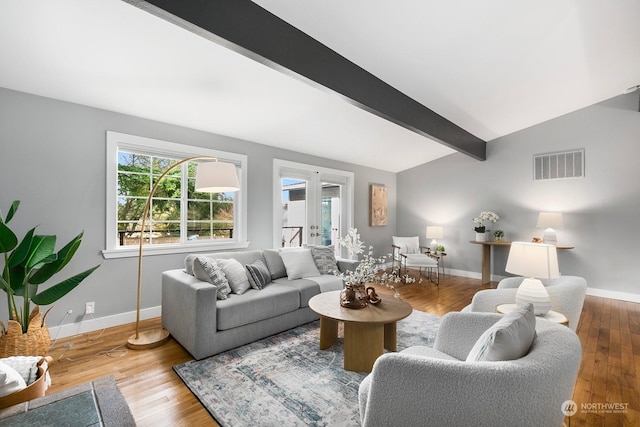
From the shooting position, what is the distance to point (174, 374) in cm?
230

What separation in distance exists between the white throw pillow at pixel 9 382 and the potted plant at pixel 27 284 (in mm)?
1067

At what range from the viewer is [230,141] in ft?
13.6

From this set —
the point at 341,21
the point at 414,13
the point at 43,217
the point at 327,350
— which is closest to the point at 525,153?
the point at 414,13

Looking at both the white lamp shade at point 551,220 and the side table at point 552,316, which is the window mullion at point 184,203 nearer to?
the side table at point 552,316

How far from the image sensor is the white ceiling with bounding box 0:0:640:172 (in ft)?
6.96

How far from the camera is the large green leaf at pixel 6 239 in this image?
208cm

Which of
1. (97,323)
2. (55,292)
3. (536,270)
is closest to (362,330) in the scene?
(536,270)

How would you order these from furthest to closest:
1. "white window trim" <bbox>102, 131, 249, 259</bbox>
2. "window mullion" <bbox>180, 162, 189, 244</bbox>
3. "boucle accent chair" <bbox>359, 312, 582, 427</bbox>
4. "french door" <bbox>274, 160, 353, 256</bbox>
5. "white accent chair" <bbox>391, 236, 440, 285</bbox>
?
"white accent chair" <bbox>391, 236, 440, 285</bbox> → "french door" <bbox>274, 160, 353, 256</bbox> → "window mullion" <bbox>180, 162, 189, 244</bbox> → "white window trim" <bbox>102, 131, 249, 259</bbox> → "boucle accent chair" <bbox>359, 312, 582, 427</bbox>

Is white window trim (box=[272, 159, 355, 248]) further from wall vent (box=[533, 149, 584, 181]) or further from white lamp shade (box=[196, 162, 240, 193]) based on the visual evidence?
wall vent (box=[533, 149, 584, 181])

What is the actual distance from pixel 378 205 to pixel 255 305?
14.6 feet

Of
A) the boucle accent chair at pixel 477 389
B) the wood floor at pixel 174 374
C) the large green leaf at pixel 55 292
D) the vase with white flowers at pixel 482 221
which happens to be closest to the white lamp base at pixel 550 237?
the vase with white flowers at pixel 482 221

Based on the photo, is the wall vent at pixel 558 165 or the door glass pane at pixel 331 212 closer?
the wall vent at pixel 558 165

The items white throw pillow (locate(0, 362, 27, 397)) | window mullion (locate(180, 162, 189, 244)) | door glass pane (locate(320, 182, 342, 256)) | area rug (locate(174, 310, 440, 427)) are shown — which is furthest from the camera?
door glass pane (locate(320, 182, 342, 256))

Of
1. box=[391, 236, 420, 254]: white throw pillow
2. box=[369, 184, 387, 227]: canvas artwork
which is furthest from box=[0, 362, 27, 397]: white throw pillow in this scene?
box=[369, 184, 387, 227]: canvas artwork
